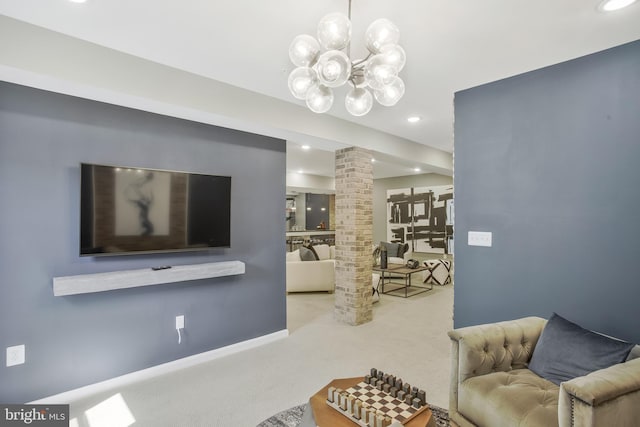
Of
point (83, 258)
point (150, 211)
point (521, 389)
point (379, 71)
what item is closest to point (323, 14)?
point (379, 71)

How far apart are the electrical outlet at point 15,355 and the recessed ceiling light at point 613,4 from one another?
14.3 ft

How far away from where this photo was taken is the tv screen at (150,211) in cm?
252

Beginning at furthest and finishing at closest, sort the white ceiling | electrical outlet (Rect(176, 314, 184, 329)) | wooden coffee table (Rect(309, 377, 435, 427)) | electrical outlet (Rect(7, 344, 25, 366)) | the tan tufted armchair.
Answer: electrical outlet (Rect(176, 314, 184, 329)) → electrical outlet (Rect(7, 344, 25, 366)) → the white ceiling → wooden coffee table (Rect(309, 377, 435, 427)) → the tan tufted armchair

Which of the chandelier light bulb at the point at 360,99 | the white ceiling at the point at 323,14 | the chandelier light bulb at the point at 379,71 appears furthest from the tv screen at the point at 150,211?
the chandelier light bulb at the point at 379,71

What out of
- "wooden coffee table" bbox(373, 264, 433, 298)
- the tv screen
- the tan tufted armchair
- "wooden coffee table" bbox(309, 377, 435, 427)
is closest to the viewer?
the tan tufted armchair

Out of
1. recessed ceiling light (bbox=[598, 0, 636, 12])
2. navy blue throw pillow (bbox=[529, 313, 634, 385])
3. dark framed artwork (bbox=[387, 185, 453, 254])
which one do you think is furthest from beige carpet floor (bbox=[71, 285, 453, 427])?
dark framed artwork (bbox=[387, 185, 453, 254])

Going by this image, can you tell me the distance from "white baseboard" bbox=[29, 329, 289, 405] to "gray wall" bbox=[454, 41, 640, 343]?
2.07 meters

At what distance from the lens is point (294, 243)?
9719mm

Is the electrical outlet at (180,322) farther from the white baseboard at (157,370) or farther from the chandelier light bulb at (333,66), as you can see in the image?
the chandelier light bulb at (333,66)

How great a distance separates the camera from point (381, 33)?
5.01ft

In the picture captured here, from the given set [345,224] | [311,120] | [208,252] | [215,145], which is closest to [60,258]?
[208,252]

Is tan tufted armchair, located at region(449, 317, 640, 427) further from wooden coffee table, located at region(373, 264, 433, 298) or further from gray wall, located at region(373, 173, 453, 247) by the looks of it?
gray wall, located at region(373, 173, 453, 247)

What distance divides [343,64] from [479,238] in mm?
2204

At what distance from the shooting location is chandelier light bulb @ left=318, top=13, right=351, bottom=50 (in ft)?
4.82
